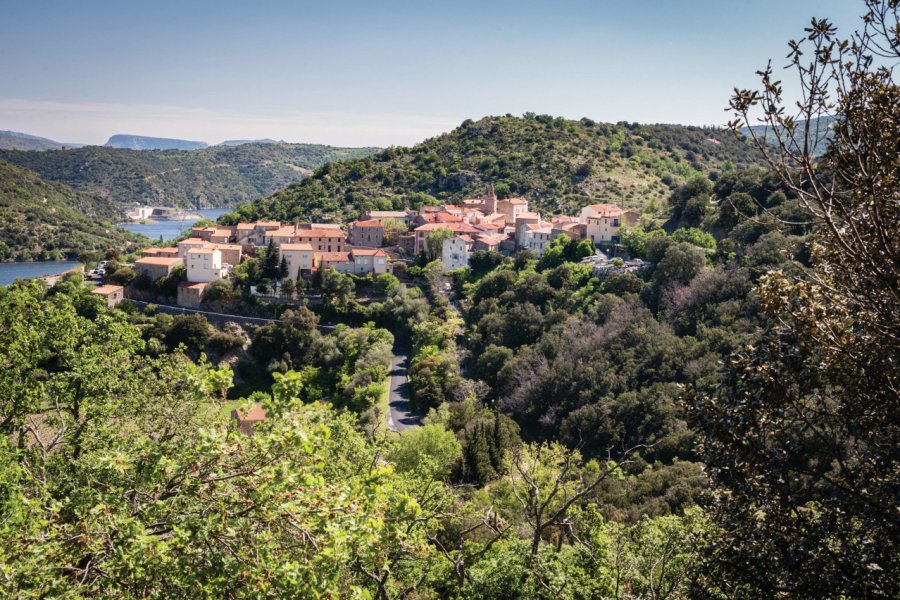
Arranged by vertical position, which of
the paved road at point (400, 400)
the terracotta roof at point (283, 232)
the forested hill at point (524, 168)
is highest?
the forested hill at point (524, 168)

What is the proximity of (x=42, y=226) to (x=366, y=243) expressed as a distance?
2675 inches

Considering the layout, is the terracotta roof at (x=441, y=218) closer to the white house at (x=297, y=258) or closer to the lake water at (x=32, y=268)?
the white house at (x=297, y=258)

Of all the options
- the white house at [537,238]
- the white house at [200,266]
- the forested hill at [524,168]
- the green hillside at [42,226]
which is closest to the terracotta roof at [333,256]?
the white house at [200,266]

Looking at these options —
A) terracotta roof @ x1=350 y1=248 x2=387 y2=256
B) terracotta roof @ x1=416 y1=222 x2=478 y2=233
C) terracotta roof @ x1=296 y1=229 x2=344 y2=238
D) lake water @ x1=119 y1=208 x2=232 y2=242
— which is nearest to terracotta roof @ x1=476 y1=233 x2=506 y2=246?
terracotta roof @ x1=416 y1=222 x2=478 y2=233

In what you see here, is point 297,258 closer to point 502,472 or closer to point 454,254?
point 454,254

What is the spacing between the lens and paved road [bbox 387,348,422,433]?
28.8 meters

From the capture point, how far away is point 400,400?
3188 cm

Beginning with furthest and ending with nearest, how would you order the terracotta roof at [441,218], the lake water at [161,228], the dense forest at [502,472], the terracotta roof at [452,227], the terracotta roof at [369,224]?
the lake water at [161,228] < the terracotta roof at [441,218] < the terracotta roof at [369,224] < the terracotta roof at [452,227] < the dense forest at [502,472]

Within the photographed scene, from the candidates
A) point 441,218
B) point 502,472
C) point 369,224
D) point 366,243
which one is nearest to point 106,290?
point 366,243

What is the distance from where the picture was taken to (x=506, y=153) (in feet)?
262

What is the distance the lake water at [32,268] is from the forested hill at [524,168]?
99.7 feet

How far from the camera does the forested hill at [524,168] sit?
2638 inches

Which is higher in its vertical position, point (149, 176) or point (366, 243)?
point (149, 176)

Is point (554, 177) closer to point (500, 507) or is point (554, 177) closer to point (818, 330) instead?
point (500, 507)
